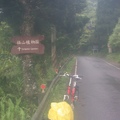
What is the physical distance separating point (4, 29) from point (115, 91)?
727 centimetres

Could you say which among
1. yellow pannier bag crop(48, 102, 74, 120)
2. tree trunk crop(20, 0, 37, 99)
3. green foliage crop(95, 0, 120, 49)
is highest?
green foliage crop(95, 0, 120, 49)

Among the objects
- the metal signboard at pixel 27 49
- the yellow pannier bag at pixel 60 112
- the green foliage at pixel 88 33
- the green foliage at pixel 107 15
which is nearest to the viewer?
the yellow pannier bag at pixel 60 112

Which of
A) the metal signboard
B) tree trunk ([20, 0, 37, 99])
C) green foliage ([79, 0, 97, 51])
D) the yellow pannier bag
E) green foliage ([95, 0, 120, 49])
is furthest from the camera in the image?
green foliage ([79, 0, 97, 51])

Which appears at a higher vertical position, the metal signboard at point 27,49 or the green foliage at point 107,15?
the green foliage at point 107,15

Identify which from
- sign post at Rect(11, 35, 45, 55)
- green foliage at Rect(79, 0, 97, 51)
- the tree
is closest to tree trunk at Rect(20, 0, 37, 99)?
the tree

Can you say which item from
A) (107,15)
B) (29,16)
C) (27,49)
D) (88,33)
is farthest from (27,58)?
(88,33)

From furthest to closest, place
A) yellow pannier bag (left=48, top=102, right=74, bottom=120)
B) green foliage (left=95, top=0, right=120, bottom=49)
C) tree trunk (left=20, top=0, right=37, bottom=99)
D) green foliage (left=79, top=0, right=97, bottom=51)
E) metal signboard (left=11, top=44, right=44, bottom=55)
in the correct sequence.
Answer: green foliage (left=79, top=0, right=97, bottom=51)
green foliage (left=95, top=0, right=120, bottom=49)
tree trunk (left=20, top=0, right=37, bottom=99)
metal signboard (left=11, top=44, right=44, bottom=55)
yellow pannier bag (left=48, top=102, right=74, bottom=120)

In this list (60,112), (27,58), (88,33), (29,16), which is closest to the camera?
(60,112)

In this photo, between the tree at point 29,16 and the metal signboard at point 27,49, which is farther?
the tree at point 29,16

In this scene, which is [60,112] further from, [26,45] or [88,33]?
[88,33]

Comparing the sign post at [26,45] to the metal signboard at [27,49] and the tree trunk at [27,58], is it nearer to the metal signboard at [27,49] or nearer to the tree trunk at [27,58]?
the metal signboard at [27,49]

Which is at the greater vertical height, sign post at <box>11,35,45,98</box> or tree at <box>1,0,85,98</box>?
tree at <box>1,0,85,98</box>

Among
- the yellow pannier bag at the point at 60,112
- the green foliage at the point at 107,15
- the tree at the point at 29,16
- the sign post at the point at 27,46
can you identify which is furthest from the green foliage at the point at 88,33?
the yellow pannier bag at the point at 60,112

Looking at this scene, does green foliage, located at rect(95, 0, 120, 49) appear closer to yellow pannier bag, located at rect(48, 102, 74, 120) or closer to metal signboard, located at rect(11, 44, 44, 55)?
metal signboard, located at rect(11, 44, 44, 55)
